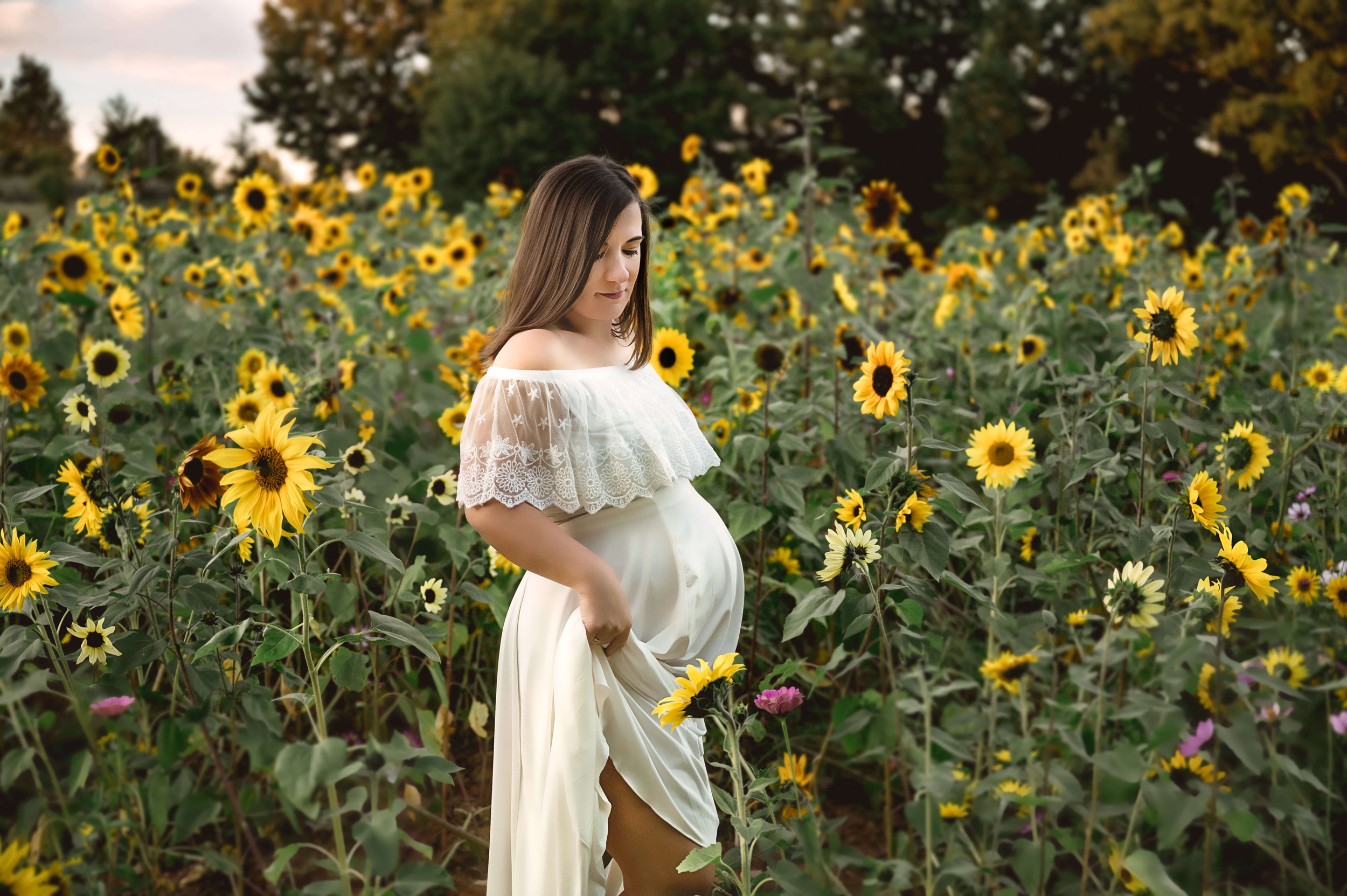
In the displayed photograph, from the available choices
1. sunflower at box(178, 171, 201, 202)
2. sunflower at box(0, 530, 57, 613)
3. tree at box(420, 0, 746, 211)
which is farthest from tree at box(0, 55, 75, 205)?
sunflower at box(0, 530, 57, 613)

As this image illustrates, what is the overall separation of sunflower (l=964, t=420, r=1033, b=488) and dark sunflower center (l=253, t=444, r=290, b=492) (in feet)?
3.92

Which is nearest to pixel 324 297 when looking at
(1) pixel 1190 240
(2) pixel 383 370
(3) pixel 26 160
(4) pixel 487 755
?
(2) pixel 383 370

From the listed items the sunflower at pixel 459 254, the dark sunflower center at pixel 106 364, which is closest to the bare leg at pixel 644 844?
the dark sunflower center at pixel 106 364

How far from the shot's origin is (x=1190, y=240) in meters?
9.45

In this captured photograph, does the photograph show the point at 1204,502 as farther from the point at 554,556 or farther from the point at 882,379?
the point at 554,556

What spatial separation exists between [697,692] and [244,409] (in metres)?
1.54

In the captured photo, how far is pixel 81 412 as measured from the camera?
224cm

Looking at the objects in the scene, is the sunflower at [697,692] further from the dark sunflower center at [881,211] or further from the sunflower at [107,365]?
the dark sunflower center at [881,211]

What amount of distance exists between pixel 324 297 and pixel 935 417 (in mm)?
2093

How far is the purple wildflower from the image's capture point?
1.57 m

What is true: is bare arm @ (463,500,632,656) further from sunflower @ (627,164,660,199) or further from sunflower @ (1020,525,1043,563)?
sunflower @ (627,164,660,199)

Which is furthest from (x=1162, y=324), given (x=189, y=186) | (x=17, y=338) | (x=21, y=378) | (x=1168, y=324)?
(x=189, y=186)

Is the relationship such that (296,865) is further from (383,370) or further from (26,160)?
(26,160)

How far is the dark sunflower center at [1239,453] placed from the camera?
2051 mm
